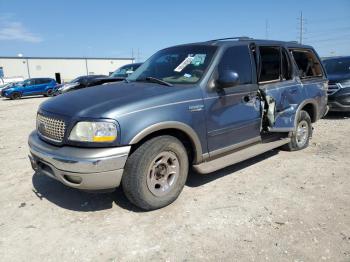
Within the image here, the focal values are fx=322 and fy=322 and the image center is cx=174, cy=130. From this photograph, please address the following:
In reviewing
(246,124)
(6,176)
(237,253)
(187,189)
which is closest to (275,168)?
(246,124)

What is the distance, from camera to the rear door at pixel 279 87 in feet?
16.3

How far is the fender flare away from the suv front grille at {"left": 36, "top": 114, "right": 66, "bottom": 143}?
2.63ft

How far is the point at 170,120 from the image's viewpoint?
3541 mm

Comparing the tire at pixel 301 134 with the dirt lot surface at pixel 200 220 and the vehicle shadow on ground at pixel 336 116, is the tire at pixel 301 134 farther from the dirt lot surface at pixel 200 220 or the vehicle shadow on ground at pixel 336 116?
the vehicle shadow on ground at pixel 336 116

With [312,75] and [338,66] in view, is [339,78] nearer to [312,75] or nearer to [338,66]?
[338,66]

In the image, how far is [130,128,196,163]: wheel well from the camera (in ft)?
11.4

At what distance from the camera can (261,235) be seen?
3.14 meters

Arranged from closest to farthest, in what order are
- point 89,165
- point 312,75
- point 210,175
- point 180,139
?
point 89,165
point 180,139
point 210,175
point 312,75

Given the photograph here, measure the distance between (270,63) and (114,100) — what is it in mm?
2903

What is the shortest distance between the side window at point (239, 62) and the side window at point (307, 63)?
1.55 metres

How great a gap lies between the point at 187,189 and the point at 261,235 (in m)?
1.36

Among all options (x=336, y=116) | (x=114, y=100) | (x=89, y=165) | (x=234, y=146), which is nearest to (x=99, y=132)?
(x=89, y=165)

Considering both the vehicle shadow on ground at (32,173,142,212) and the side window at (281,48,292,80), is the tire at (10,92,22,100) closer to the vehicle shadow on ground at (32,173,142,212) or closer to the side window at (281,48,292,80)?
the vehicle shadow on ground at (32,173,142,212)

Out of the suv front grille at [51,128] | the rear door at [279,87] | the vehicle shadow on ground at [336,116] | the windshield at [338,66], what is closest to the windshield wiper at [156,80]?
the suv front grille at [51,128]
